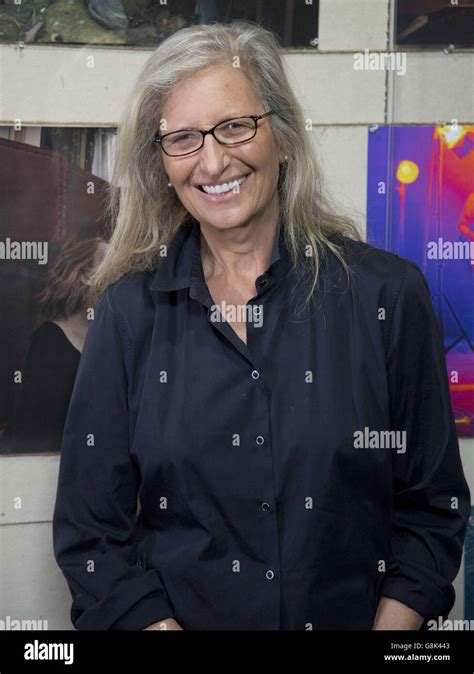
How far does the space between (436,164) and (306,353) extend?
2.30ft

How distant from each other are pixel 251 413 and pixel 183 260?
329 millimetres

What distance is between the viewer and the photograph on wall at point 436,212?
1875mm

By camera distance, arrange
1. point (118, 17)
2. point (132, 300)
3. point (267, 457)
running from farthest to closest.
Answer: point (118, 17)
point (132, 300)
point (267, 457)

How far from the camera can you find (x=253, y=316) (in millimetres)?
1457

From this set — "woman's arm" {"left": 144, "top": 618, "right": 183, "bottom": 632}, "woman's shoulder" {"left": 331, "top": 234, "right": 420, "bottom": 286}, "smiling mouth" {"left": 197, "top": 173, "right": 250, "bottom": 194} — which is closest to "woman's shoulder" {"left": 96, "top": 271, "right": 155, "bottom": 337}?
"smiling mouth" {"left": 197, "top": 173, "right": 250, "bottom": 194}

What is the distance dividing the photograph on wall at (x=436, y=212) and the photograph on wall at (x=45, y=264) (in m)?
0.63

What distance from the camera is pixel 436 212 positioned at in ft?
6.20

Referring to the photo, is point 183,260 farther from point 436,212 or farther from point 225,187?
point 436,212

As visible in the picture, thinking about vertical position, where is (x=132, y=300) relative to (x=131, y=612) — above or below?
above

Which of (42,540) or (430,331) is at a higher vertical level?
(430,331)

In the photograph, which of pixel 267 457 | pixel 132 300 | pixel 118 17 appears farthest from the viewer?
pixel 118 17

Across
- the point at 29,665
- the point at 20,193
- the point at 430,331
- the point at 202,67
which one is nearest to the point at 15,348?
the point at 20,193

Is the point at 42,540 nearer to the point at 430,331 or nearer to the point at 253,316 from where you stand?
the point at 253,316

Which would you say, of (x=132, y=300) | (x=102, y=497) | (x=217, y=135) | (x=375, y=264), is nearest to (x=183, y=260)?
(x=132, y=300)
